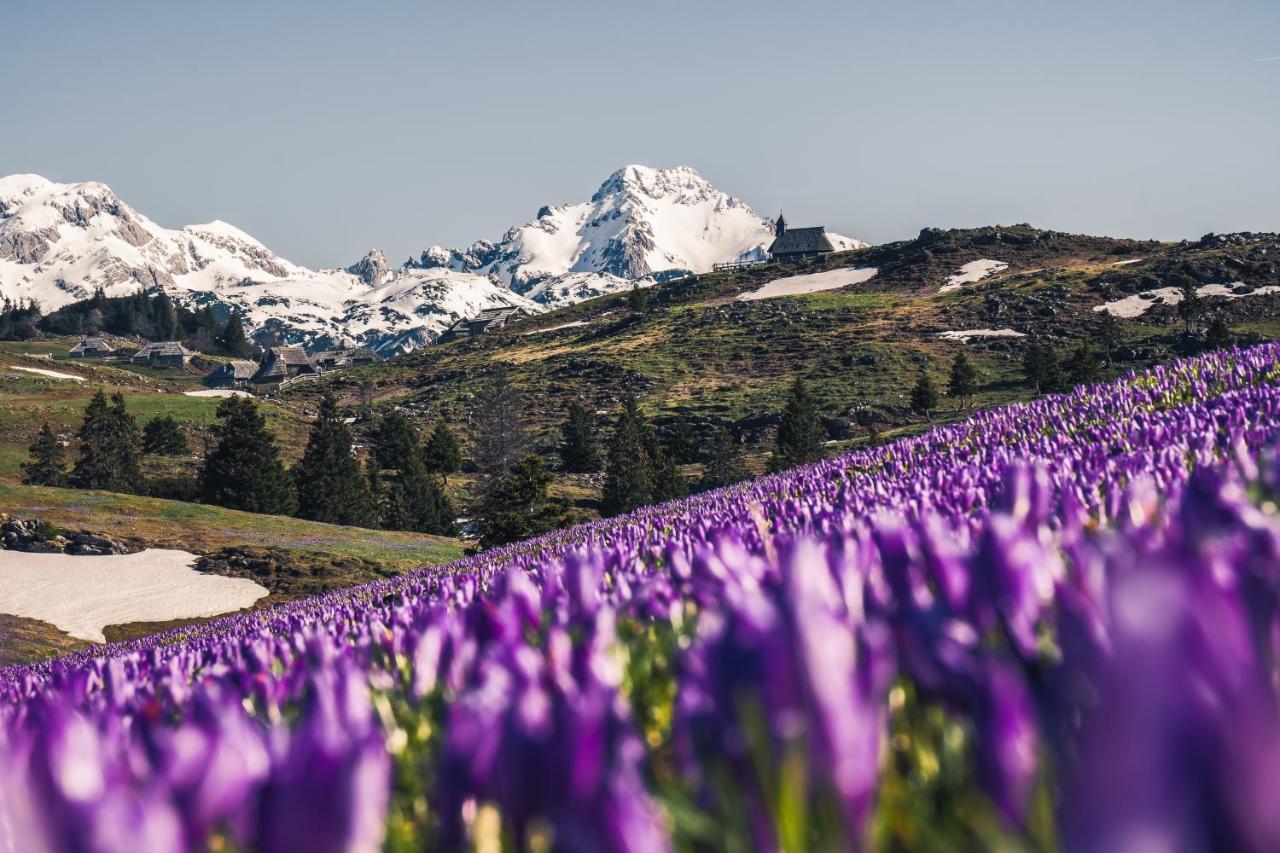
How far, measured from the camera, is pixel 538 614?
2744 millimetres

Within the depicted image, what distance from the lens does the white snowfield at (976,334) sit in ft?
381

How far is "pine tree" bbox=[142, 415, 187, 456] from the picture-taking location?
3371 inches

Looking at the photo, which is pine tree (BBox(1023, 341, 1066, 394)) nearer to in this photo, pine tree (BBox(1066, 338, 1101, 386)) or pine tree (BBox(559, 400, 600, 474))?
pine tree (BBox(1066, 338, 1101, 386))

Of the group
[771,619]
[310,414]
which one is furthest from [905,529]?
[310,414]

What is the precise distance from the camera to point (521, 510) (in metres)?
34.2

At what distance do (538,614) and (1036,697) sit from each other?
1.62 meters

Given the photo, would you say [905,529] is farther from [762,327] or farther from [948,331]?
[762,327]

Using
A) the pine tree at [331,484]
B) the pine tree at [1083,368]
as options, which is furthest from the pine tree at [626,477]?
the pine tree at [1083,368]

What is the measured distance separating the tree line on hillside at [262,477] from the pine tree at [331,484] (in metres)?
0.07

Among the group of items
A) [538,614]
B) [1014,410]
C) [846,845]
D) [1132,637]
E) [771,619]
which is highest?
[1132,637]

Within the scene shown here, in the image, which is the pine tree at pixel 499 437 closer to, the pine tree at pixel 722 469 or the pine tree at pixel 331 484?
the pine tree at pixel 331 484

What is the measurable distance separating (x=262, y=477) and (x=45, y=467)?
16592 millimetres

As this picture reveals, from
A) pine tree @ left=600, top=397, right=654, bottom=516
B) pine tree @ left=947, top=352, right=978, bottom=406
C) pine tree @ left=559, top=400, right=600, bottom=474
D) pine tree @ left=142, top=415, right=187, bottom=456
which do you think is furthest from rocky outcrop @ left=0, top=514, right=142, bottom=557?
pine tree @ left=947, top=352, right=978, bottom=406

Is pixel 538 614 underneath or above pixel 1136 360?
above
